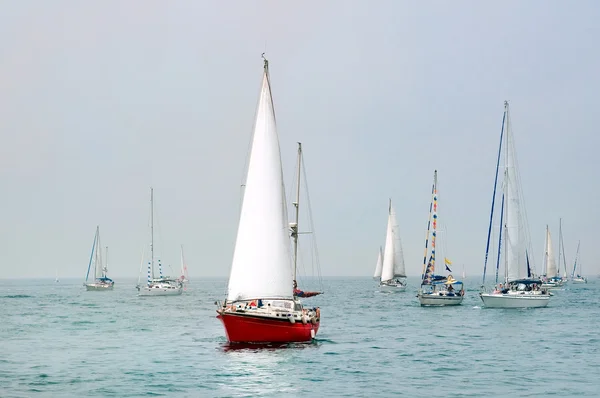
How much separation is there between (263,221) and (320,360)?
30.2 feet

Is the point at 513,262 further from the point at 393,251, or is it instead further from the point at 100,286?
the point at 100,286

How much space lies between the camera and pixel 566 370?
4256cm

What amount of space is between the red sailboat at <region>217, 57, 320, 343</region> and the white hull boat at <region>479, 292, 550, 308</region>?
42854mm

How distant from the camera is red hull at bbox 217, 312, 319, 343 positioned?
4597cm

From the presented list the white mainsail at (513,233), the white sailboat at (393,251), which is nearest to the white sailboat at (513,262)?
the white mainsail at (513,233)

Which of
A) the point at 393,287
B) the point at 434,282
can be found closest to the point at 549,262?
the point at 393,287

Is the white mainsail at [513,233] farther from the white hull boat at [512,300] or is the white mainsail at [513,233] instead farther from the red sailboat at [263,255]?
the red sailboat at [263,255]

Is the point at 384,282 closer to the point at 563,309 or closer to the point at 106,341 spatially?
the point at 563,309

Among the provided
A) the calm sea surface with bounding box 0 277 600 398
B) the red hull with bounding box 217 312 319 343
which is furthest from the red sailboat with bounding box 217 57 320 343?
the calm sea surface with bounding box 0 277 600 398

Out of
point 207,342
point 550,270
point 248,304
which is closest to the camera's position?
point 248,304

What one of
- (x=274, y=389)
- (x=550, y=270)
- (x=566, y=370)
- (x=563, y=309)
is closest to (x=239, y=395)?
(x=274, y=389)

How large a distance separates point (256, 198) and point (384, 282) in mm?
106367

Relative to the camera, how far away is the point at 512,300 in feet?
279

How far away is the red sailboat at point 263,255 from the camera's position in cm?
4650
